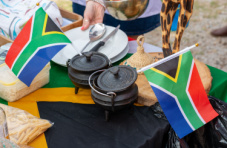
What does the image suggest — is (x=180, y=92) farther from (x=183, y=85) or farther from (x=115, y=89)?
(x=115, y=89)

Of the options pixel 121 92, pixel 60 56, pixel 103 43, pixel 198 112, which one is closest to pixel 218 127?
pixel 198 112

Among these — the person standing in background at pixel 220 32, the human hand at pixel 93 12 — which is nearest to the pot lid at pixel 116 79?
the human hand at pixel 93 12

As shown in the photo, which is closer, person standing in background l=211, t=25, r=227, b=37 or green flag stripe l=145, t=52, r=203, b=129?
green flag stripe l=145, t=52, r=203, b=129

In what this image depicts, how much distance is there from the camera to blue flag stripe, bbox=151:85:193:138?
0.84 metres

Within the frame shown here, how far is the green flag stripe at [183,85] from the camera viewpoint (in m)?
0.83

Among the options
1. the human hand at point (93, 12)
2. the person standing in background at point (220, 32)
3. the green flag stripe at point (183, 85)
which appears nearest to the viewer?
the green flag stripe at point (183, 85)

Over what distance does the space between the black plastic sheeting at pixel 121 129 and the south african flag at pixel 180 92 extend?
0.25 feet

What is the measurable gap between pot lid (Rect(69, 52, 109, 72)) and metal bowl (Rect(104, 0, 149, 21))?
190 millimetres

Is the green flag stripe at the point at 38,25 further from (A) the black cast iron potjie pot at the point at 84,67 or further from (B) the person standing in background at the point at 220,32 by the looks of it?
(B) the person standing in background at the point at 220,32

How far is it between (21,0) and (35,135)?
1.02 meters

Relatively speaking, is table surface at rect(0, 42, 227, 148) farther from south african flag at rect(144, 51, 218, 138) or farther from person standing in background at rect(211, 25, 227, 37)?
person standing in background at rect(211, 25, 227, 37)

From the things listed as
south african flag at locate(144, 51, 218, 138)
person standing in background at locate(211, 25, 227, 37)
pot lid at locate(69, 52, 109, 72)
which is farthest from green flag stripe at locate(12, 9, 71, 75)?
person standing in background at locate(211, 25, 227, 37)

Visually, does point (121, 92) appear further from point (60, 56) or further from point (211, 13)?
point (211, 13)

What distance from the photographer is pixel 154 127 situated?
0.90m
